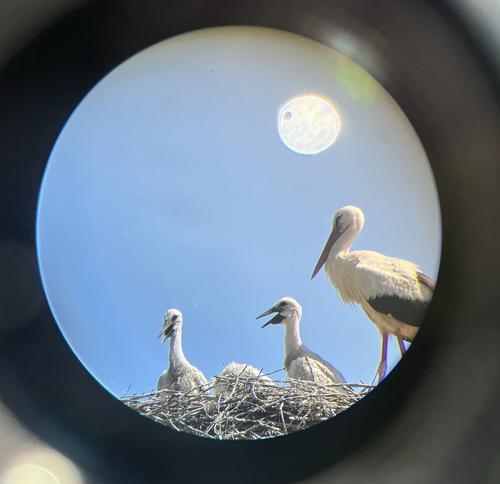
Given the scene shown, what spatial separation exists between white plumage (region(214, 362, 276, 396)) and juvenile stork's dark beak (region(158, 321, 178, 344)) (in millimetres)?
192

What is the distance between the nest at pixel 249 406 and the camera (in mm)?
1119

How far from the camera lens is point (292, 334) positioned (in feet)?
4.72

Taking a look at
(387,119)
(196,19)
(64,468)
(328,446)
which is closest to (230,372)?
(328,446)

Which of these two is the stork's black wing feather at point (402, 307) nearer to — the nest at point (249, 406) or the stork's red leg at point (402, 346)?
the stork's red leg at point (402, 346)

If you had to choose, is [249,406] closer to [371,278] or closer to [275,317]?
[275,317]

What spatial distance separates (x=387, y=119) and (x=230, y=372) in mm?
824

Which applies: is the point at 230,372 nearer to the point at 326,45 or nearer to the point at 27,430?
the point at 27,430

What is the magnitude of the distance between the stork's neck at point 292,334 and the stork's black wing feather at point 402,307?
0.23 meters

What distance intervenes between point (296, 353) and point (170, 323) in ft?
1.30

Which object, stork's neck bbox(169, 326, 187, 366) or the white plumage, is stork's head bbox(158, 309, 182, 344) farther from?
the white plumage

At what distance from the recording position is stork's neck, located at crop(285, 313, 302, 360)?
1.42 m

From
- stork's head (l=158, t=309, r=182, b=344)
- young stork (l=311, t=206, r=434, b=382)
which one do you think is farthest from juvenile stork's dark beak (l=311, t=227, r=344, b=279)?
stork's head (l=158, t=309, r=182, b=344)

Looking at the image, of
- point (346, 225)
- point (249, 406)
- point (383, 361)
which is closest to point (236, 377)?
point (249, 406)

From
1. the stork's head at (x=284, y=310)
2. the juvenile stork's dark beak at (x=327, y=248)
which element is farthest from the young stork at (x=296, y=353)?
the juvenile stork's dark beak at (x=327, y=248)
